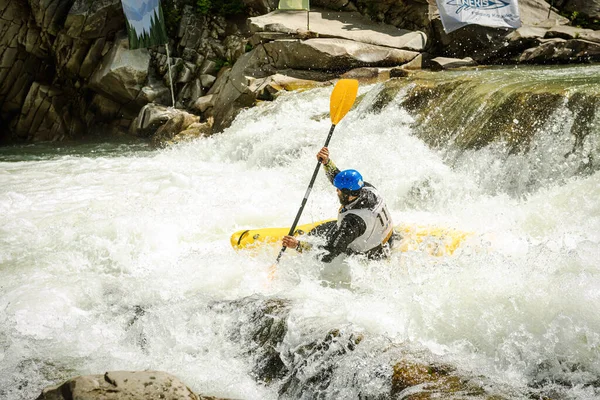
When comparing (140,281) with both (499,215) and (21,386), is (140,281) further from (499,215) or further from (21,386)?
(499,215)

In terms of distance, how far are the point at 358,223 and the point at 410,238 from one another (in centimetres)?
68

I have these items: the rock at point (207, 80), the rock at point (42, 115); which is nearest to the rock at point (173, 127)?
the rock at point (207, 80)

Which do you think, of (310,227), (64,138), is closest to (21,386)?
(310,227)

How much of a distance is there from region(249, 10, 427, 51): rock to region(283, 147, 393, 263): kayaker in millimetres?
6750

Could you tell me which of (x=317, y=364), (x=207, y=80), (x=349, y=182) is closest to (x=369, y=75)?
(x=207, y=80)

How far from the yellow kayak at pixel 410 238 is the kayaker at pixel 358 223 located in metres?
0.27

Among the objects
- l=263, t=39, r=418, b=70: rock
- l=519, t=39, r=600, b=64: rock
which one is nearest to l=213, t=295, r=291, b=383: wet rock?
l=263, t=39, r=418, b=70: rock

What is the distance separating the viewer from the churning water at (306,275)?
9.67 feet

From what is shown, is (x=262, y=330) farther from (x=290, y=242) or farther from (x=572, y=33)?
(x=572, y=33)

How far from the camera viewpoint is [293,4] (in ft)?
36.0

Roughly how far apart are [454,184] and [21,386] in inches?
186

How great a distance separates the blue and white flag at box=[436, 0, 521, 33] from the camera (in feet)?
31.0

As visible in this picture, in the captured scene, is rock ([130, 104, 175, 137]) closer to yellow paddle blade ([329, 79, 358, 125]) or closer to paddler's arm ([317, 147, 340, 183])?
yellow paddle blade ([329, 79, 358, 125])

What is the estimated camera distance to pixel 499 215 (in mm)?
5410
